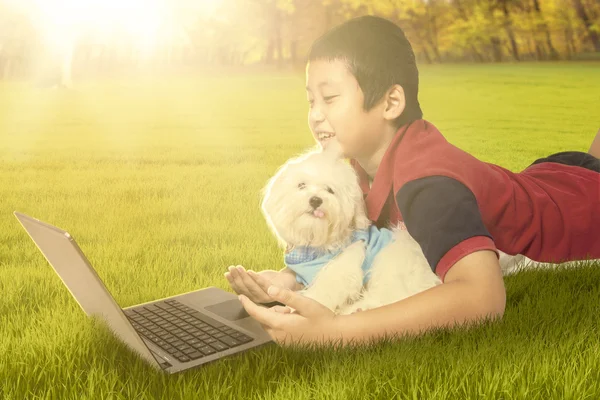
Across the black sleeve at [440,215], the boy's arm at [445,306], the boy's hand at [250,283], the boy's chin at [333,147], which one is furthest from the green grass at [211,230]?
the boy's chin at [333,147]

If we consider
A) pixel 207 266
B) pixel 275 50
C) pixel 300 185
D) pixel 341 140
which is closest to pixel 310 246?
pixel 300 185

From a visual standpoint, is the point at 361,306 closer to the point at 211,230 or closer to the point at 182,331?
the point at 182,331

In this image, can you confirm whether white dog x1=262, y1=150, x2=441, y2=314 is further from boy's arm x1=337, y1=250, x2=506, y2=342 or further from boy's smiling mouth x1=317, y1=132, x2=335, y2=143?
boy's arm x1=337, y1=250, x2=506, y2=342

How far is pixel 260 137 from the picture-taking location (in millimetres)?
4863

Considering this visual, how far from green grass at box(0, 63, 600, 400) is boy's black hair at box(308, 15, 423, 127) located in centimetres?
58

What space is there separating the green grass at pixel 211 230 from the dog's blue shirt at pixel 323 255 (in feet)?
0.98

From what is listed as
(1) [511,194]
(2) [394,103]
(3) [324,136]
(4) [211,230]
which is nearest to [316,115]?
(3) [324,136]

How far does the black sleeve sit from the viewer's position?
124cm

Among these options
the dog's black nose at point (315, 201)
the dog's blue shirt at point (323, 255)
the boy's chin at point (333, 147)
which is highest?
the boy's chin at point (333, 147)

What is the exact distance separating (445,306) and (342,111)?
567 millimetres

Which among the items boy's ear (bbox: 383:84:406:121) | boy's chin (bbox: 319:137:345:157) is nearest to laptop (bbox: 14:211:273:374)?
boy's chin (bbox: 319:137:345:157)

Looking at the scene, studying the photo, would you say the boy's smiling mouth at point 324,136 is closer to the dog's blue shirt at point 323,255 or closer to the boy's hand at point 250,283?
the dog's blue shirt at point 323,255

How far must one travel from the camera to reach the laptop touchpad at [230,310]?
1467mm

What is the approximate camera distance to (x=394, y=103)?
62.1 inches
